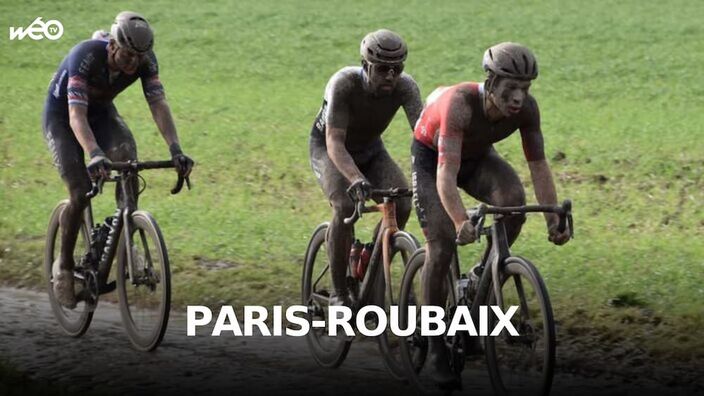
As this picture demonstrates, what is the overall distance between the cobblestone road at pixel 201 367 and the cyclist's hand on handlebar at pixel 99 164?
1184 mm

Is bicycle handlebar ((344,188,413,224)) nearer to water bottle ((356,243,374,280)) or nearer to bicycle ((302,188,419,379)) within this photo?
bicycle ((302,188,419,379))

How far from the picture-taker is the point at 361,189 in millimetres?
9820

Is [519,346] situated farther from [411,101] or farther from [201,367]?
[201,367]

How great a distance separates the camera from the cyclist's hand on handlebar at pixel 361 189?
9.81m

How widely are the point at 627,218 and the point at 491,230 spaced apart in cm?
872

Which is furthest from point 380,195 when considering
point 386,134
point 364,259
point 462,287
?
point 386,134

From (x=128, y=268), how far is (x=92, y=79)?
4.38 feet

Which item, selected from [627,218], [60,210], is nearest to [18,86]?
[627,218]

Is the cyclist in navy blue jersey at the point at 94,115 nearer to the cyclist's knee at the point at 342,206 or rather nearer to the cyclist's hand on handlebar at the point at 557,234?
the cyclist's knee at the point at 342,206

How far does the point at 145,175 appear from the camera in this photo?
20.9m

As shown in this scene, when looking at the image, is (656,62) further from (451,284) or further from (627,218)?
(451,284)

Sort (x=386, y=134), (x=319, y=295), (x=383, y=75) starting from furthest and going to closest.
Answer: (x=386, y=134) → (x=319, y=295) → (x=383, y=75)

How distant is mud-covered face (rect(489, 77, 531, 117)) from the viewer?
9.04 m

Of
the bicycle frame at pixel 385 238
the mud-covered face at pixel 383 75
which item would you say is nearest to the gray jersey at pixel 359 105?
the mud-covered face at pixel 383 75
